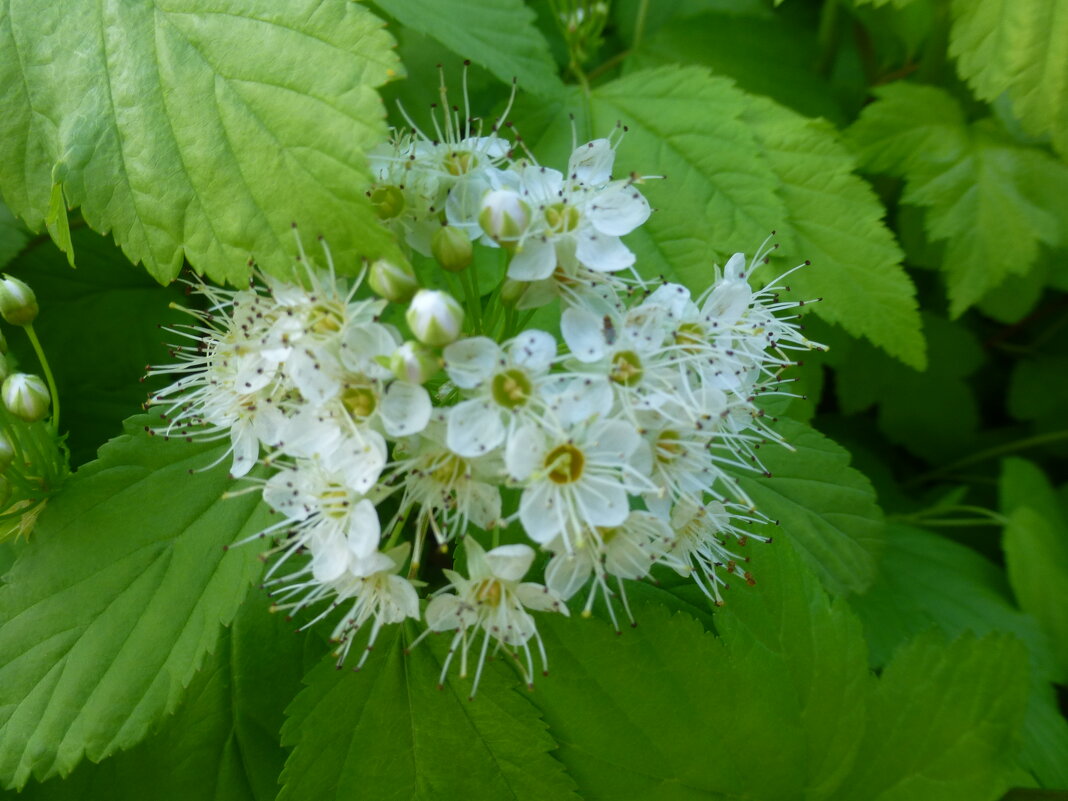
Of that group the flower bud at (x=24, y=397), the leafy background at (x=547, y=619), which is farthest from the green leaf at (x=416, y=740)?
the flower bud at (x=24, y=397)

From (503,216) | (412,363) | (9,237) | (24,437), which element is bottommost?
(24,437)

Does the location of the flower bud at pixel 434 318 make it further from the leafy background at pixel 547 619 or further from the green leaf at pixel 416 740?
the green leaf at pixel 416 740

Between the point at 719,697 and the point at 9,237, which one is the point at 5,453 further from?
the point at 719,697

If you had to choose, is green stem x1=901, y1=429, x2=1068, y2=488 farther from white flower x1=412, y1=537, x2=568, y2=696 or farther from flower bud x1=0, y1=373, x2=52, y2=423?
flower bud x1=0, y1=373, x2=52, y2=423

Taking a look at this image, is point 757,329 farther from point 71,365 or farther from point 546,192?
point 71,365

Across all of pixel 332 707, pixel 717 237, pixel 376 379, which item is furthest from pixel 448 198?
pixel 332 707

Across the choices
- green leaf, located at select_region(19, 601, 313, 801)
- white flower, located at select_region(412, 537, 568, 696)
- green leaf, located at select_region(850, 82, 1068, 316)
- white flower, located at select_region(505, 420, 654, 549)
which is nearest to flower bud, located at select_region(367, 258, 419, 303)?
white flower, located at select_region(505, 420, 654, 549)

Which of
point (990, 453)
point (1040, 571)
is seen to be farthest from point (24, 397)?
point (990, 453)
